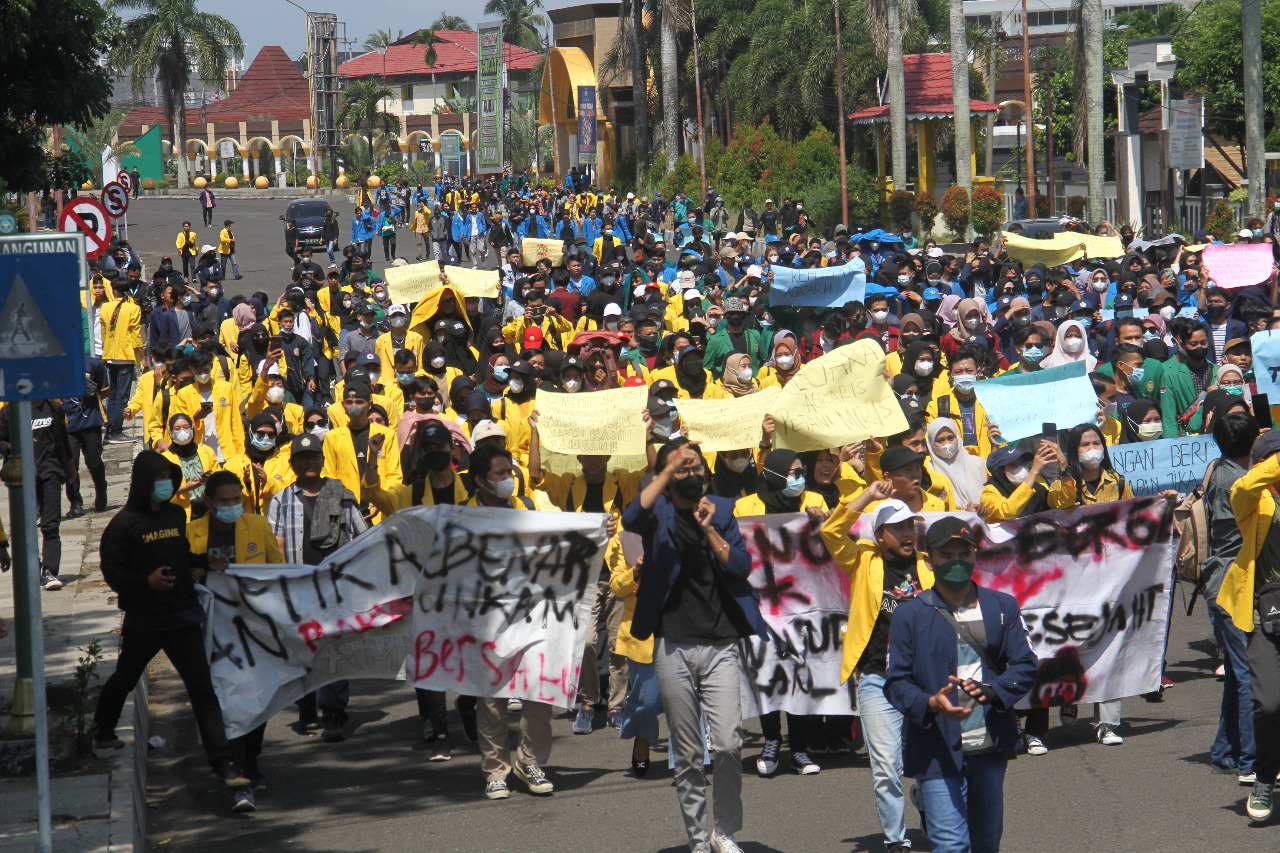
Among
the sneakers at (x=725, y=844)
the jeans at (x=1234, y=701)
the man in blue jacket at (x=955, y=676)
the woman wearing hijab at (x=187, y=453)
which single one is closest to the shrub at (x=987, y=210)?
the woman wearing hijab at (x=187, y=453)

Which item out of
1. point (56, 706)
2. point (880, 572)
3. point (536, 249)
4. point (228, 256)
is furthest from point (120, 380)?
point (228, 256)

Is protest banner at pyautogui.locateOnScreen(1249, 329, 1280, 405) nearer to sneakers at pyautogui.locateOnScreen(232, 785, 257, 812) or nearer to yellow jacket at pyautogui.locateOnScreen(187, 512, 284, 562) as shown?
yellow jacket at pyautogui.locateOnScreen(187, 512, 284, 562)

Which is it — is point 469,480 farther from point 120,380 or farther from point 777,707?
point 120,380

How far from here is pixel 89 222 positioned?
15508 millimetres

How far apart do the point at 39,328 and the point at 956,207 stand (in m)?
33.5

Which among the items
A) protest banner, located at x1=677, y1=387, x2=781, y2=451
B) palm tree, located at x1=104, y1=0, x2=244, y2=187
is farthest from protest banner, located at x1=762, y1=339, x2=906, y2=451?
palm tree, located at x1=104, y1=0, x2=244, y2=187

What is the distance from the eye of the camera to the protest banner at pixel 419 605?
7.02 meters

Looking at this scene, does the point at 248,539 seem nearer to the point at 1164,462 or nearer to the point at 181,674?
the point at 181,674

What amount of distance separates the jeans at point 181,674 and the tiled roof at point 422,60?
105177 millimetres

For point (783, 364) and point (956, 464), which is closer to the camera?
point (956, 464)

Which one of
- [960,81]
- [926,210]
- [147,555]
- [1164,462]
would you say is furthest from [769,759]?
[926,210]

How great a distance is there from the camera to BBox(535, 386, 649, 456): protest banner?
8273 millimetres

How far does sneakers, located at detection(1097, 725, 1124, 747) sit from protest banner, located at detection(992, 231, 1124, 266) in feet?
38.9

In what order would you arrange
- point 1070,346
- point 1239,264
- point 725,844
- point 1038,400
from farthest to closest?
point 1239,264
point 1070,346
point 1038,400
point 725,844
